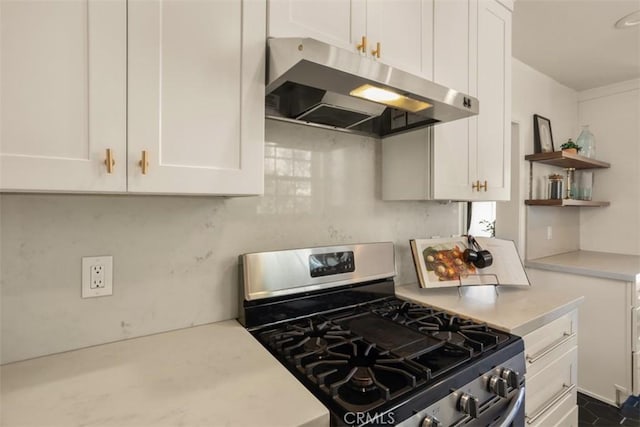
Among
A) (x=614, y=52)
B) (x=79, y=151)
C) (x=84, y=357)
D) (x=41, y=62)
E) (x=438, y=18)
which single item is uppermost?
(x=614, y=52)

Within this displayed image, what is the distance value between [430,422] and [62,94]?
1.16 meters

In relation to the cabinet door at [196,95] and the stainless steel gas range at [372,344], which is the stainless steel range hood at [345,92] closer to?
the cabinet door at [196,95]

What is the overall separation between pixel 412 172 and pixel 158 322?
1259 millimetres

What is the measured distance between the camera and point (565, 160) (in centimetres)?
271

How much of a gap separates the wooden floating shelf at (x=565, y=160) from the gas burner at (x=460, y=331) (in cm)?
202

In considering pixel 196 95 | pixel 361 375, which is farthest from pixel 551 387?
pixel 196 95

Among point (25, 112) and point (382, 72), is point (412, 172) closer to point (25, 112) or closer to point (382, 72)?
point (382, 72)

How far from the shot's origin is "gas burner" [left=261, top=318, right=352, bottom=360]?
982mm

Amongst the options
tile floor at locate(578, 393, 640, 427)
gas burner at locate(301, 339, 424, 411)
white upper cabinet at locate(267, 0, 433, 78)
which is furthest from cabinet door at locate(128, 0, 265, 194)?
tile floor at locate(578, 393, 640, 427)

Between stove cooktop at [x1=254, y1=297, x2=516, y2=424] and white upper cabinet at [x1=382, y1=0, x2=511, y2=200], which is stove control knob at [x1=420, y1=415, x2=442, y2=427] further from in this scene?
white upper cabinet at [x1=382, y1=0, x2=511, y2=200]

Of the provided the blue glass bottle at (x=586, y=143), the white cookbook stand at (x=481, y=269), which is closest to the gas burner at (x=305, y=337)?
the white cookbook stand at (x=481, y=269)

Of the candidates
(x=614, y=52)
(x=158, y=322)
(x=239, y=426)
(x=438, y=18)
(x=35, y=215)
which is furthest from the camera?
(x=614, y=52)

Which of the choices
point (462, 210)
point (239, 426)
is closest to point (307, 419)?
point (239, 426)

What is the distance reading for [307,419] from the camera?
2.21 ft
